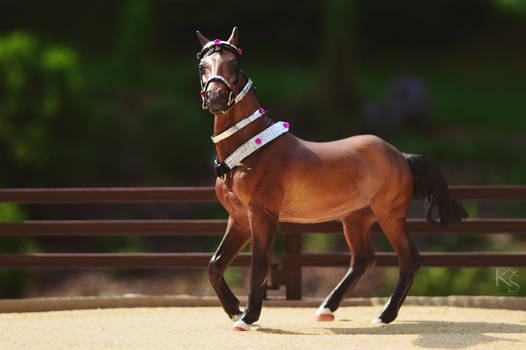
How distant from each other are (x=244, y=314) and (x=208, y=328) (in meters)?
0.37

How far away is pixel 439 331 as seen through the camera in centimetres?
586

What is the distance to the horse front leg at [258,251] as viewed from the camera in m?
5.77

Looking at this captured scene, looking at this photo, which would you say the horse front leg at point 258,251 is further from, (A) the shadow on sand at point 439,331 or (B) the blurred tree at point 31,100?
(B) the blurred tree at point 31,100

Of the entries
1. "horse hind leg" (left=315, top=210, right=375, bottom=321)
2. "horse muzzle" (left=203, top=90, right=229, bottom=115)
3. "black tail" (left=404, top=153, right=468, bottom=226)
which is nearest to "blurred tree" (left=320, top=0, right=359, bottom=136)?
"black tail" (left=404, top=153, right=468, bottom=226)

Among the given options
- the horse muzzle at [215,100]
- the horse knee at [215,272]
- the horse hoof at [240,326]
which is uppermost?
the horse muzzle at [215,100]

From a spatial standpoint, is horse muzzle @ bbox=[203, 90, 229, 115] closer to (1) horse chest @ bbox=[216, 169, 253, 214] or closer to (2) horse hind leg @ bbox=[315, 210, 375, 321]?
(1) horse chest @ bbox=[216, 169, 253, 214]

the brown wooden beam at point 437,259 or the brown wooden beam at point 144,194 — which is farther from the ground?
the brown wooden beam at point 144,194

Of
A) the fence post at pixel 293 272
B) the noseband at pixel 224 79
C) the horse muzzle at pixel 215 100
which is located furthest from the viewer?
the fence post at pixel 293 272

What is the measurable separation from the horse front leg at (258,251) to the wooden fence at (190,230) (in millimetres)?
1545

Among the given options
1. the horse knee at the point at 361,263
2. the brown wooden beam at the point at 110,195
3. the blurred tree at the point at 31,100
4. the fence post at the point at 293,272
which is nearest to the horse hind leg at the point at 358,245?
the horse knee at the point at 361,263

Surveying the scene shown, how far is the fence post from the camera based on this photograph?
24.4 feet

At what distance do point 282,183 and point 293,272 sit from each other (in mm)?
1833

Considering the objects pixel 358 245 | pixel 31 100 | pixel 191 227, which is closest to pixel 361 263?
pixel 358 245

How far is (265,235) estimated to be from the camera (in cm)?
580
